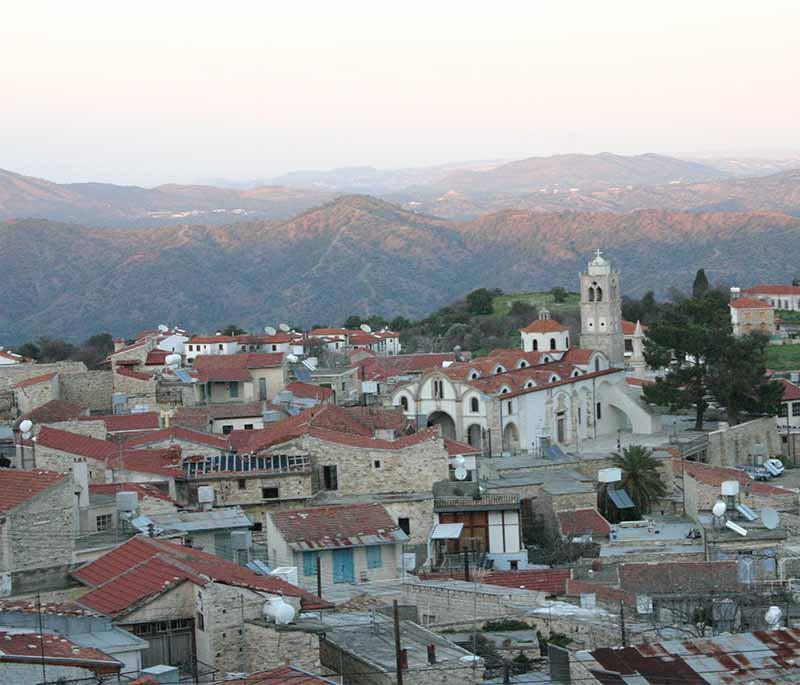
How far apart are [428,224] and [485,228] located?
6.52m

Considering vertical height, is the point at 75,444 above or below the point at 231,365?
above

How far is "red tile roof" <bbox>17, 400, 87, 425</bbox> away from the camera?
3928 centimetres

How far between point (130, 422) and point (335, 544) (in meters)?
15.4

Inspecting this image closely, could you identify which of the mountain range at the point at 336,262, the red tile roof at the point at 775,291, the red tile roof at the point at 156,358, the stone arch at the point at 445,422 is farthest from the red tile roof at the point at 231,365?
the mountain range at the point at 336,262

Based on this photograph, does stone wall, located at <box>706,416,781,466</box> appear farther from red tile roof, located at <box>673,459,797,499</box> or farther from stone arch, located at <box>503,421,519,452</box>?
red tile roof, located at <box>673,459,797,499</box>

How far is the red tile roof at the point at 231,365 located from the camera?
49312 millimetres

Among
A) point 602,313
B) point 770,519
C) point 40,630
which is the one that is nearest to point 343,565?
point 770,519

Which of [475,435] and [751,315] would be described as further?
[751,315]

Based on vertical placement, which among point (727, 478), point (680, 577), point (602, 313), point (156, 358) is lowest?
point (727, 478)

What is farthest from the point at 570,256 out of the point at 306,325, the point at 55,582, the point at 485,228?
the point at 55,582

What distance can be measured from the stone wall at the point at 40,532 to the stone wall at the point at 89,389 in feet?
81.3

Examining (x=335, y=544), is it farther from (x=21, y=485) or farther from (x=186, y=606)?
(x=186, y=606)

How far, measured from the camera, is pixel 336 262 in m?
163

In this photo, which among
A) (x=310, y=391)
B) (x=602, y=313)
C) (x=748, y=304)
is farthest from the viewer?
(x=748, y=304)
